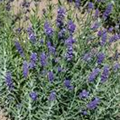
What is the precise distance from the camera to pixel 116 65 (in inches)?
134

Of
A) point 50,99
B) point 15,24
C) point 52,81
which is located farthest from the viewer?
point 15,24

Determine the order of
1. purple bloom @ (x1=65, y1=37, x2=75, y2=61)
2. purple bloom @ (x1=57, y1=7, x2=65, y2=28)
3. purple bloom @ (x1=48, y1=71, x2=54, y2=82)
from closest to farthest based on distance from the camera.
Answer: purple bloom @ (x1=48, y1=71, x2=54, y2=82), purple bloom @ (x1=65, y1=37, x2=75, y2=61), purple bloom @ (x1=57, y1=7, x2=65, y2=28)

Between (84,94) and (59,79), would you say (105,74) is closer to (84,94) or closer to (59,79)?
(84,94)

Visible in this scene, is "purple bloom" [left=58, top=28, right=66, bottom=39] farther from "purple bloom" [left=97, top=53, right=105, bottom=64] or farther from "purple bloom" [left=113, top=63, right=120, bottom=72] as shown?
"purple bloom" [left=113, top=63, right=120, bottom=72]

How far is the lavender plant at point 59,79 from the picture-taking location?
3.36 m

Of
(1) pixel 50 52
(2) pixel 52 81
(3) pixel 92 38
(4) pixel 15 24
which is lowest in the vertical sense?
(2) pixel 52 81

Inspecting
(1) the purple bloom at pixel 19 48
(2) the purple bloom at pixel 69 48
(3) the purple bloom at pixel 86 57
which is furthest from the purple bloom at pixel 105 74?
(1) the purple bloom at pixel 19 48

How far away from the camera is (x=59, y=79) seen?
3486 millimetres

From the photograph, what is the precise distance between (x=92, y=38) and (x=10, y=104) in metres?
→ 1.15

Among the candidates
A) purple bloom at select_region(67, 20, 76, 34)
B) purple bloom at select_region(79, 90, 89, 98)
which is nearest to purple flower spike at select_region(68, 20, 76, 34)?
purple bloom at select_region(67, 20, 76, 34)

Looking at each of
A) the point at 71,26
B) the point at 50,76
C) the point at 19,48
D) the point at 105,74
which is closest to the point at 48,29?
the point at 71,26

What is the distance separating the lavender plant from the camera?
3.36 m

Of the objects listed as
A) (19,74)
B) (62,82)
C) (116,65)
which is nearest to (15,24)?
(19,74)

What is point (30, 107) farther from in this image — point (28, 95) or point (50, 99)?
point (50, 99)
